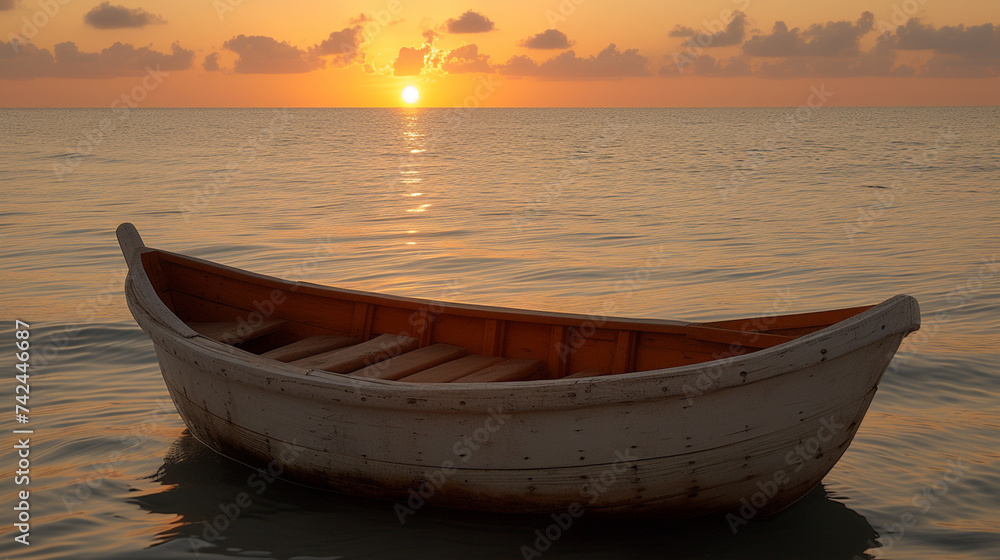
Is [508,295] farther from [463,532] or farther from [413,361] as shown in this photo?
[463,532]

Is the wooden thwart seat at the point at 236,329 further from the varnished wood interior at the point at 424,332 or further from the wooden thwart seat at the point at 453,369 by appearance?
the wooden thwart seat at the point at 453,369

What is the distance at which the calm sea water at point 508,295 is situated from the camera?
14.6ft

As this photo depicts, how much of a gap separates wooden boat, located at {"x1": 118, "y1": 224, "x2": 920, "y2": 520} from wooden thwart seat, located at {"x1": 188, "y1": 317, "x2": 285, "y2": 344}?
53mm

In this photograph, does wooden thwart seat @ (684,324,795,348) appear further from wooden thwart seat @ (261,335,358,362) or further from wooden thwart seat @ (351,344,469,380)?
wooden thwart seat @ (261,335,358,362)

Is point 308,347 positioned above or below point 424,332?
below

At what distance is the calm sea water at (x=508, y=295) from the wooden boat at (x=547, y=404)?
32 centimetres

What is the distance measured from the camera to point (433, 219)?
18344 millimetres

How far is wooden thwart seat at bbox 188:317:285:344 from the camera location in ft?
19.1

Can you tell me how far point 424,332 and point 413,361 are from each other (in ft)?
1.71

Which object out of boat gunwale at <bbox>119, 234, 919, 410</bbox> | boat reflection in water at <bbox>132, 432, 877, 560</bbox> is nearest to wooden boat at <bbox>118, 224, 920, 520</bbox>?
boat gunwale at <bbox>119, 234, 919, 410</bbox>

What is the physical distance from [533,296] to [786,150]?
37581 mm

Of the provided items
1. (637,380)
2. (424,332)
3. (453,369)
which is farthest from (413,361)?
(637,380)

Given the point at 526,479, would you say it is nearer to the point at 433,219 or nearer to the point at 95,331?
the point at 95,331

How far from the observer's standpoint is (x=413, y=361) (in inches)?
206
